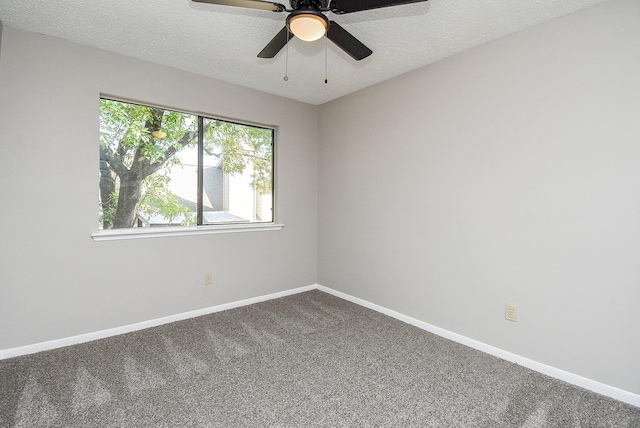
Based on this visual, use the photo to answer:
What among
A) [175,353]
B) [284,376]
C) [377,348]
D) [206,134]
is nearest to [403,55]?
[206,134]

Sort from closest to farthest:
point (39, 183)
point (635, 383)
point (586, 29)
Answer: point (635, 383) < point (586, 29) < point (39, 183)

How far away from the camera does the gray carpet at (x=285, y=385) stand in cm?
167

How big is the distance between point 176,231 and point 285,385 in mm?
1775

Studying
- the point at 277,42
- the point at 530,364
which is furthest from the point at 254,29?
the point at 530,364

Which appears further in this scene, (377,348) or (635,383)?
(377,348)

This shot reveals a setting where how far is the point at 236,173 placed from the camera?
3504mm

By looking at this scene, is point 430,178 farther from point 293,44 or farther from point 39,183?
point 39,183

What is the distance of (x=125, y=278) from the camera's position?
2721 millimetres

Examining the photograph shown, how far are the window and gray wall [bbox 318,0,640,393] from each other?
53.1 inches

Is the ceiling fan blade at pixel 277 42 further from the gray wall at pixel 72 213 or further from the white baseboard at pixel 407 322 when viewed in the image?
the white baseboard at pixel 407 322

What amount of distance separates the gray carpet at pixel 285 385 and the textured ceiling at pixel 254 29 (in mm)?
2382

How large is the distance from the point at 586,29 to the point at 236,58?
2504mm

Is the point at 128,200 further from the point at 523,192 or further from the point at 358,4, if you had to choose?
the point at 523,192

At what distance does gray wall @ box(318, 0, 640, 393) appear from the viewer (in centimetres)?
185
